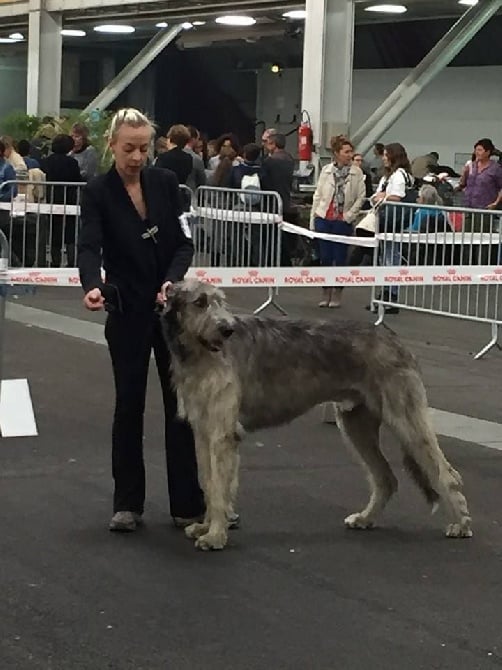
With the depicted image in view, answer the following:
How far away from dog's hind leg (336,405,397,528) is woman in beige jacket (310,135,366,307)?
29.2 feet

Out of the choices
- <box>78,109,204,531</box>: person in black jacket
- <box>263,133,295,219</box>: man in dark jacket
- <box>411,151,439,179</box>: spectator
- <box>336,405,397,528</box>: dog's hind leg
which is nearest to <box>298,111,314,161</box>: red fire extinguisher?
<box>411,151,439,179</box>: spectator

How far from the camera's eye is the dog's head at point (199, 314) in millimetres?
5957

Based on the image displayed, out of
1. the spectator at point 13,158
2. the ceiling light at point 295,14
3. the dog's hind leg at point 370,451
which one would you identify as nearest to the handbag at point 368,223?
the spectator at point 13,158

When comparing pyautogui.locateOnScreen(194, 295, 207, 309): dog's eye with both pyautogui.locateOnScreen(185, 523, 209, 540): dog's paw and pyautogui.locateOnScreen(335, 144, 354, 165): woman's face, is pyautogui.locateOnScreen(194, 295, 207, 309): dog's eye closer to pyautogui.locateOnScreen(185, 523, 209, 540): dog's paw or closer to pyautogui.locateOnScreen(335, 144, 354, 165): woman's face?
→ pyautogui.locateOnScreen(185, 523, 209, 540): dog's paw

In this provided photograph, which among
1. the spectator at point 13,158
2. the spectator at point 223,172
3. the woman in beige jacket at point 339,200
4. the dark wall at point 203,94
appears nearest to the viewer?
the woman in beige jacket at point 339,200

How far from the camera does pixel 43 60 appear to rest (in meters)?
30.2

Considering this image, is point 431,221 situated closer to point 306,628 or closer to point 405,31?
point 306,628

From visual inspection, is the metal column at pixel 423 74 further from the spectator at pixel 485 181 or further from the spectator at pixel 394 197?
the spectator at pixel 394 197

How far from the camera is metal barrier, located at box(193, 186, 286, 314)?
15.7m

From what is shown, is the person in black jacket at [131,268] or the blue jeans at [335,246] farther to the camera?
the blue jeans at [335,246]

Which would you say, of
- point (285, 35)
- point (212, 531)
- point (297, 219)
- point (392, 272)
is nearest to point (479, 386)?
point (392, 272)

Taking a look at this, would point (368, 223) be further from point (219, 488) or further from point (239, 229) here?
point (219, 488)

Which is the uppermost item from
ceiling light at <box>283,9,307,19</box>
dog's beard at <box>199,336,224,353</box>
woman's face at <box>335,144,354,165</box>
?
ceiling light at <box>283,9,307,19</box>

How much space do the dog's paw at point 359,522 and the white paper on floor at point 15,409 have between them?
6.93ft
